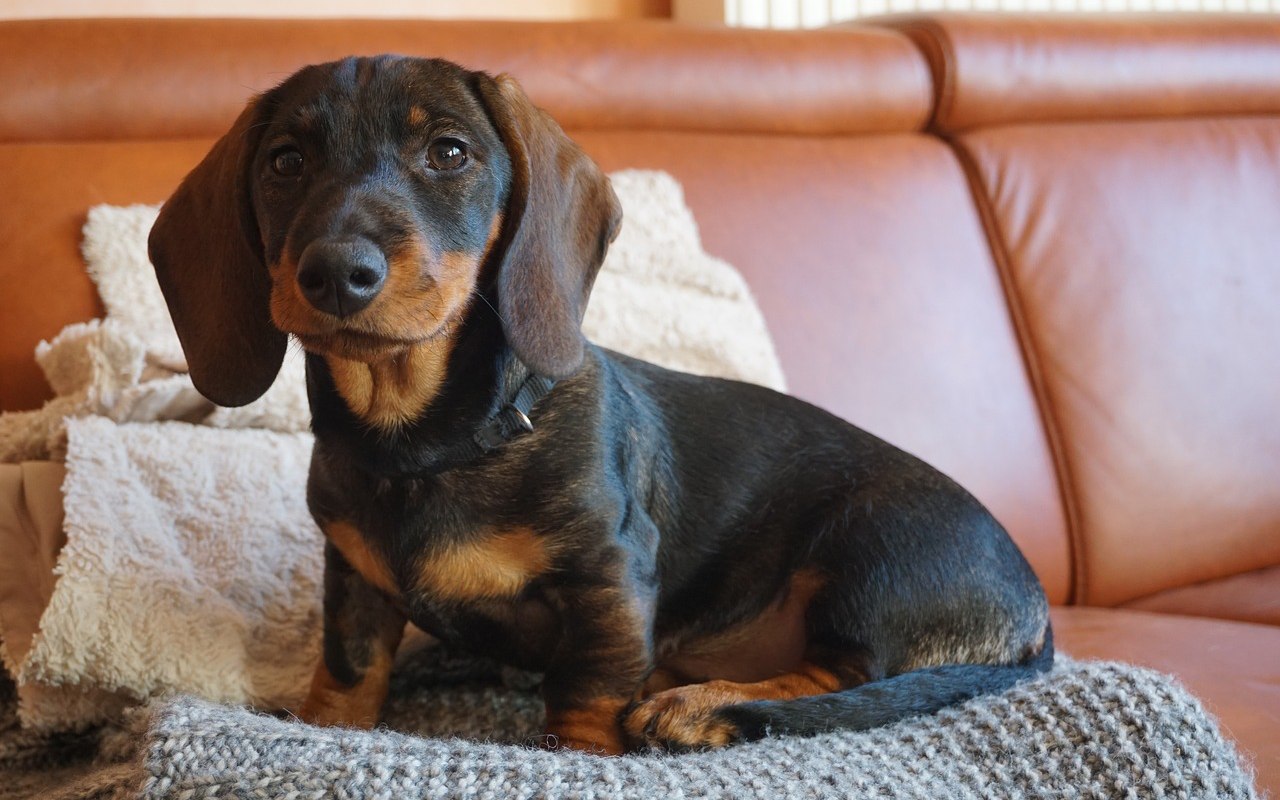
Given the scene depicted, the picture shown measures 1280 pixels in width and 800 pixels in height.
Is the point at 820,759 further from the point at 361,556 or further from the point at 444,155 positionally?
the point at 444,155

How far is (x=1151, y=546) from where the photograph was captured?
7.80 feet

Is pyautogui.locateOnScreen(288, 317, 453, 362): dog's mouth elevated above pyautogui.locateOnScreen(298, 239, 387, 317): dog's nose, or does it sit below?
below

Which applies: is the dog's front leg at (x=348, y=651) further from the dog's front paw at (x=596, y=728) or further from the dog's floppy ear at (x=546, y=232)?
the dog's floppy ear at (x=546, y=232)

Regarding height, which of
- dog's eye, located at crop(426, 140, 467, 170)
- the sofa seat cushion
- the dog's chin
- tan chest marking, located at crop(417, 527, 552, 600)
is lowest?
the sofa seat cushion

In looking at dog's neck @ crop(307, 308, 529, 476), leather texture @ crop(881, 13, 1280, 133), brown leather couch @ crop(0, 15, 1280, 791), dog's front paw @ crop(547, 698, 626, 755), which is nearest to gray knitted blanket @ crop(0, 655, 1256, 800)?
dog's front paw @ crop(547, 698, 626, 755)

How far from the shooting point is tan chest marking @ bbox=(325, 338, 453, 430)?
1.42 meters

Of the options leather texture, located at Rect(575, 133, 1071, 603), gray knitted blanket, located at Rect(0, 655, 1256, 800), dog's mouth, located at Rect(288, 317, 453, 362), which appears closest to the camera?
gray knitted blanket, located at Rect(0, 655, 1256, 800)

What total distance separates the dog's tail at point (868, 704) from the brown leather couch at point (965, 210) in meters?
0.63

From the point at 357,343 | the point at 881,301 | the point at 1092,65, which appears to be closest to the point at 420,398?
the point at 357,343

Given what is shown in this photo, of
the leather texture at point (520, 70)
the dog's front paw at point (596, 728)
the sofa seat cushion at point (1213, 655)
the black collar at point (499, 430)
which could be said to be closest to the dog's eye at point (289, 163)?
the black collar at point (499, 430)

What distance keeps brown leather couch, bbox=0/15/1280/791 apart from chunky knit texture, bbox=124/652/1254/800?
2.32 ft

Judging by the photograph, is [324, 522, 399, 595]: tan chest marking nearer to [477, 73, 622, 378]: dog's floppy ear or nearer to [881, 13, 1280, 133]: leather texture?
[477, 73, 622, 378]: dog's floppy ear

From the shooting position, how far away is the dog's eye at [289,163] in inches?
53.4

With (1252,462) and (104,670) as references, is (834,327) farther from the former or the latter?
(104,670)
